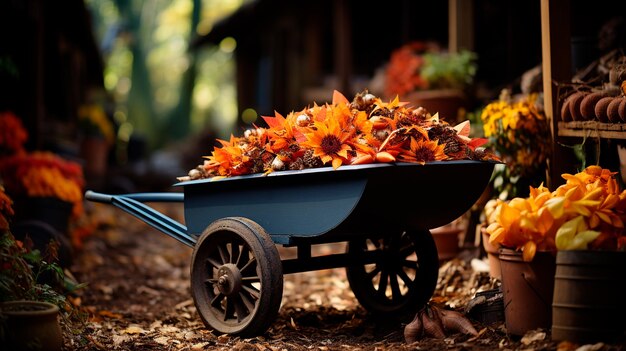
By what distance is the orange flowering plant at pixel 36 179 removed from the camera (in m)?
7.01

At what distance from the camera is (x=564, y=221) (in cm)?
351

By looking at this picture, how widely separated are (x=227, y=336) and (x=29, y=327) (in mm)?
1227

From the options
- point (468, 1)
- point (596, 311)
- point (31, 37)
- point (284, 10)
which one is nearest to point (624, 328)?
point (596, 311)

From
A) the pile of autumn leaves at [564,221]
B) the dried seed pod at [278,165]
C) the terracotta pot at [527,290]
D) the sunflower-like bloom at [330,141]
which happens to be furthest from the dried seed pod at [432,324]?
the dried seed pod at [278,165]

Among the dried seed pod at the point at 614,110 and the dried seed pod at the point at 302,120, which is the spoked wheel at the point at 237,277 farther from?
the dried seed pod at the point at 614,110

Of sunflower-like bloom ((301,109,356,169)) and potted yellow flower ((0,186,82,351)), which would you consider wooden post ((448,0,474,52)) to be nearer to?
sunflower-like bloom ((301,109,356,169))

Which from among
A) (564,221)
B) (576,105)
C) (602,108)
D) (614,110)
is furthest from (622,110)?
(564,221)

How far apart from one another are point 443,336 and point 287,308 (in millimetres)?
1708

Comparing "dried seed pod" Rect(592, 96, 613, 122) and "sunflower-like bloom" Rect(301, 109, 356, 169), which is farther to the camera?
"dried seed pod" Rect(592, 96, 613, 122)

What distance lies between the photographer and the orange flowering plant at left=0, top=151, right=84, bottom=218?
7.01 metres

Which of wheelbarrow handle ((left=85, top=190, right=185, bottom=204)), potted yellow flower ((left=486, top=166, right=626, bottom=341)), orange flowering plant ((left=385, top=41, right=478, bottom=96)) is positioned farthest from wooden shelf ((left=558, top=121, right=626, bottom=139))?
wheelbarrow handle ((left=85, top=190, right=185, bottom=204))

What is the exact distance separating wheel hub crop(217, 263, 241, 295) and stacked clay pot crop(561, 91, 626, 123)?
7.69 ft

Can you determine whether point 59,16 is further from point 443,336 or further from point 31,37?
point 443,336

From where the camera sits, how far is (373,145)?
391 cm
